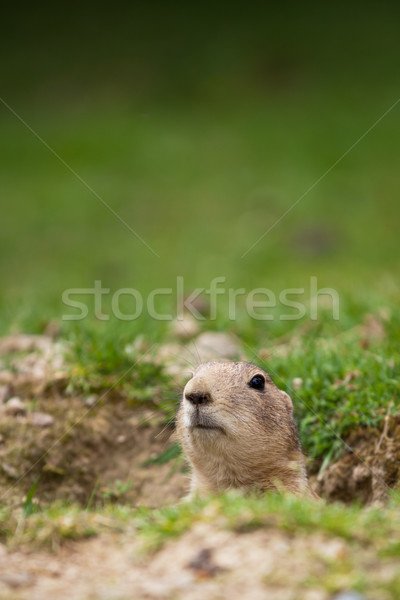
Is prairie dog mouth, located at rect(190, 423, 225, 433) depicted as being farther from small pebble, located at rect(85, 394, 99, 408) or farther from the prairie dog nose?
small pebble, located at rect(85, 394, 99, 408)

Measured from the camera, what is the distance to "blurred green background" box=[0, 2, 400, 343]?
1225 centimetres

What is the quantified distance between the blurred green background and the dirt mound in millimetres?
2505

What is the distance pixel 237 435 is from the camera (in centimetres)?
452

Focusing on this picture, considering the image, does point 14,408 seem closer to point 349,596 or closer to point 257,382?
point 257,382

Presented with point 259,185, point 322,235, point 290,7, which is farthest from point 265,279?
point 290,7

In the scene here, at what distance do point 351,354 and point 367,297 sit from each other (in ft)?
5.76

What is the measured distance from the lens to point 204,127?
657 inches

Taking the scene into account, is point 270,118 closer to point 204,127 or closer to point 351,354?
point 204,127

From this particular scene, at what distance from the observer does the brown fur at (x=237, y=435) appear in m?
4.47

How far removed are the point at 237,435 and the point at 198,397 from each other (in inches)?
13.0

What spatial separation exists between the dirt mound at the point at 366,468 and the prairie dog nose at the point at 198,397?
1.20 m

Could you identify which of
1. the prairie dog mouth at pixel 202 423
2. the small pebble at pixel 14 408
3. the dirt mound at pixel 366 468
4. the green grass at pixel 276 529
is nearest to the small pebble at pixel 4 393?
the small pebble at pixel 14 408

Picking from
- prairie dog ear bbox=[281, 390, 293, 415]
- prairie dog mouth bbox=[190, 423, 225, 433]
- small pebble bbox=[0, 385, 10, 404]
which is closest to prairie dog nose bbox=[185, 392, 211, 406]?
prairie dog mouth bbox=[190, 423, 225, 433]

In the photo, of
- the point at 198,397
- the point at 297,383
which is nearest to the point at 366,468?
the point at 297,383
